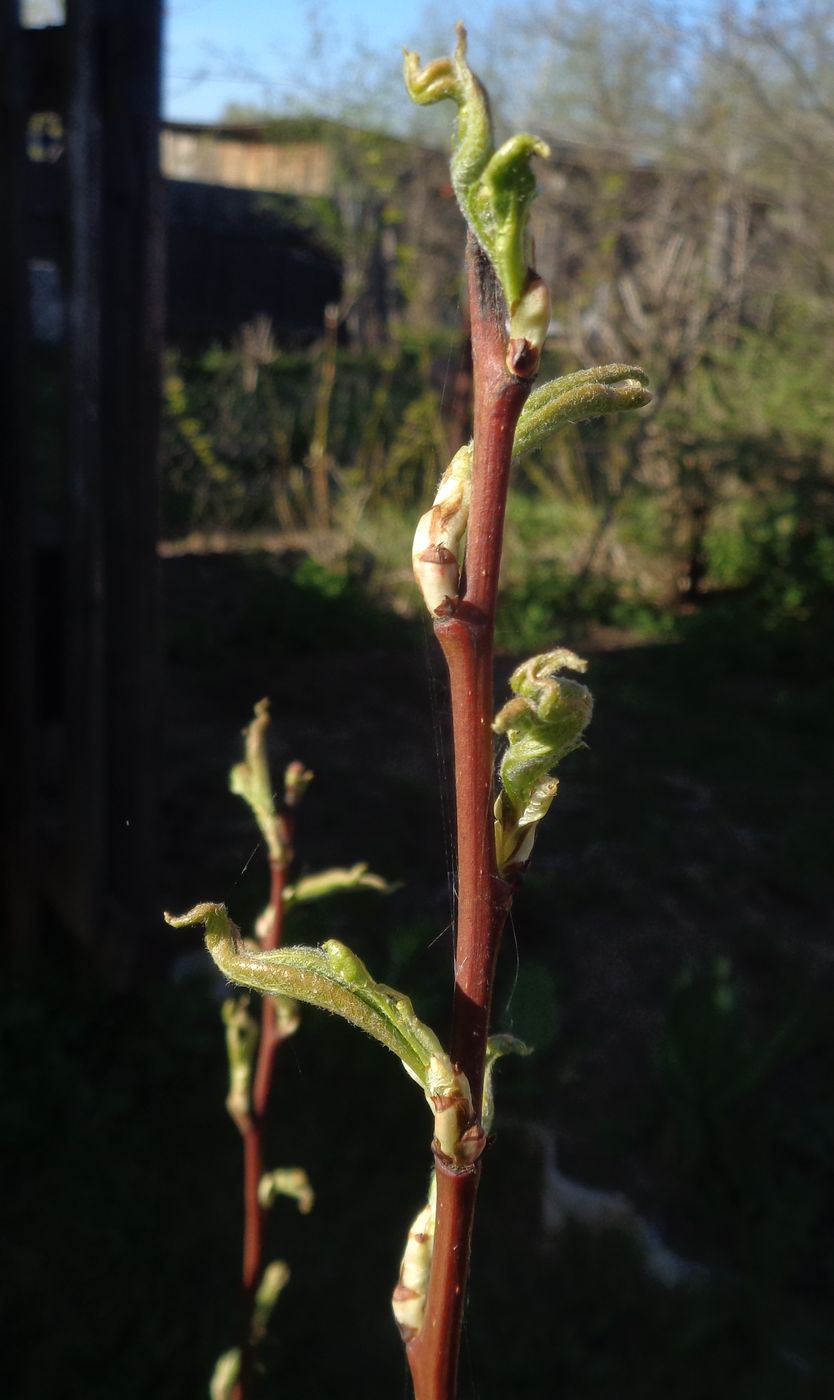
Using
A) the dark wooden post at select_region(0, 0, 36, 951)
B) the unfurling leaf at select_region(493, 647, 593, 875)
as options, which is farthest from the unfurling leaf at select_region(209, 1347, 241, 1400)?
the dark wooden post at select_region(0, 0, 36, 951)

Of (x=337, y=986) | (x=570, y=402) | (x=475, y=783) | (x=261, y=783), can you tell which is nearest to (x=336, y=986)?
(x=337, y=986)

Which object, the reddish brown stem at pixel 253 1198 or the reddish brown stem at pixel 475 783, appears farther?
the reddish brown stem at pixel 253 1198

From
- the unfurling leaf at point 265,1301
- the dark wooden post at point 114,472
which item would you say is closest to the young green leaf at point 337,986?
the unfurling leaf at point 265,1301

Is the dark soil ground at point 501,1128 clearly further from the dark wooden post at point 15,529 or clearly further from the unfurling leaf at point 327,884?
the dark wooden post at point 15,529

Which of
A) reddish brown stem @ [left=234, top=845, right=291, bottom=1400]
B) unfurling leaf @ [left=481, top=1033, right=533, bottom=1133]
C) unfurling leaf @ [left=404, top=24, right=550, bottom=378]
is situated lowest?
reddish brown stem @ [left=234, top=845, right=291, bottom=1400]

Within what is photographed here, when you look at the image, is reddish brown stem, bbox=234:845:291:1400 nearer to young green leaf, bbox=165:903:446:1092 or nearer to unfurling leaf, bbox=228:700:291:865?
unfurling leaf, bbox=228:700:291:865

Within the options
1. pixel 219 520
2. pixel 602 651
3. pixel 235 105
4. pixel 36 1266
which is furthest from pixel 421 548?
pixel 235 105
